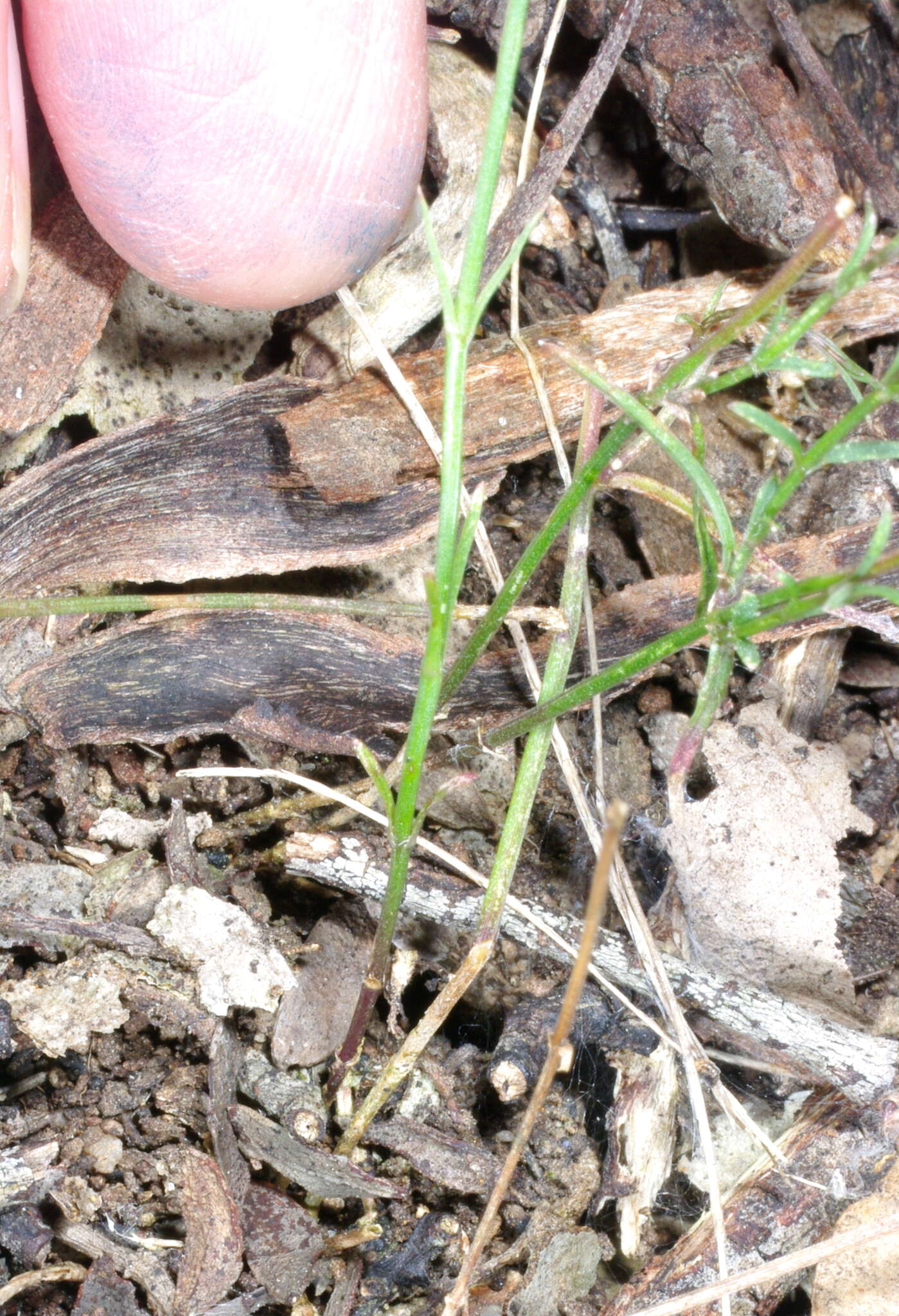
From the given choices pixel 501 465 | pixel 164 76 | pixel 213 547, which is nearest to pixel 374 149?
pixel 164 76

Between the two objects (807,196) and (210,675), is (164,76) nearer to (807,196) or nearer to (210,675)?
(210,675)

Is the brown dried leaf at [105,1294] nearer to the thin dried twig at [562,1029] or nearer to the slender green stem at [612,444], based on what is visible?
the thin dried twig at [562,1029]

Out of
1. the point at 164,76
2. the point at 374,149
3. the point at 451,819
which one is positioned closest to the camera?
the point at 164,76

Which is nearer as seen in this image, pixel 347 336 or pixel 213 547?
pixel 213 547

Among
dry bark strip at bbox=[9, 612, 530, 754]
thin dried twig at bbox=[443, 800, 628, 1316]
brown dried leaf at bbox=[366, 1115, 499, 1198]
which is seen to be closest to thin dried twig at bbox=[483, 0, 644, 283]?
dry bark strip at bbox=[9, 612, 530, 754]

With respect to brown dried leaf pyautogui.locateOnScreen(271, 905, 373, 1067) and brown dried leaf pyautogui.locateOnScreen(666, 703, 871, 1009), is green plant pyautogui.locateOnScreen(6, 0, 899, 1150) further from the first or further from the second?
brown dried leaf pyautogui.locateOnScreen(666, 703, 871, 1009)

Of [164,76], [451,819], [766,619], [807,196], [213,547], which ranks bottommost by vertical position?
[451,819]

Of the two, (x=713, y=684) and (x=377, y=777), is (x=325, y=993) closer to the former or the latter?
(x=377, y=777)

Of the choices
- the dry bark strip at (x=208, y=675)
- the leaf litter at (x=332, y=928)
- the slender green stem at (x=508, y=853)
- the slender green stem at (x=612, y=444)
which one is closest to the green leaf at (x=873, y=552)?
the slender green stem at (x=612, y=444)
